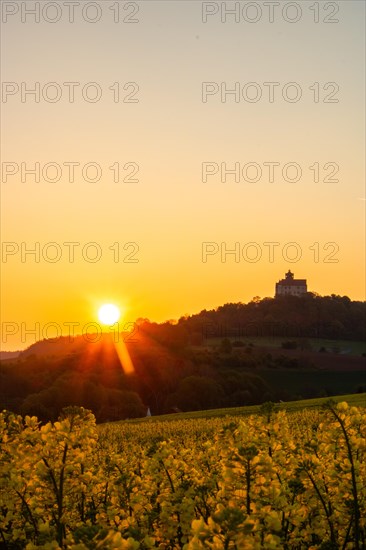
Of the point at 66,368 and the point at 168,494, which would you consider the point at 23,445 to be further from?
the point at 66,368

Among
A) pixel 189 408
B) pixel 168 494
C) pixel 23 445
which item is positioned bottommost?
pixel 189 408

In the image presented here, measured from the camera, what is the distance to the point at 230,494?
9.41 meters

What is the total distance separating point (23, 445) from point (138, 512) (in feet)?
6.73

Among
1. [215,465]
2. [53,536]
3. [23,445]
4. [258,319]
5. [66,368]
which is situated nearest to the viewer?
[53,536]

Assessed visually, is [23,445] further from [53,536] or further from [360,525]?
[360,525]

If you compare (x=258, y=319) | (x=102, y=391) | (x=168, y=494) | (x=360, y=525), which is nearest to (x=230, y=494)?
(x=168, y=494)

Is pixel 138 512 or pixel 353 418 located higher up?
pixel 353 418

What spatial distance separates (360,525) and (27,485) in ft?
16.0

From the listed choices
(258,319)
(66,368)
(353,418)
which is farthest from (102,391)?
(353,418)

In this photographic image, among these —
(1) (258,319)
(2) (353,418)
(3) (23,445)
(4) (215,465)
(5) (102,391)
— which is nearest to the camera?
(2) (353,418)

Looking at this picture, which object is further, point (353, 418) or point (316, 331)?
point (316, 331)

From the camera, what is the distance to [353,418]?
989 centimetres

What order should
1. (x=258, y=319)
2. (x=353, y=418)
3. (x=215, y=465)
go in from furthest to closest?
(x=258, y=319) → (x=215, y=465) → (x=353, y=418)

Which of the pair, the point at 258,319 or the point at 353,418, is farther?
the point at 258,319
